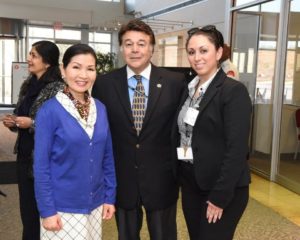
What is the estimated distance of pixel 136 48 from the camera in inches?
73.1

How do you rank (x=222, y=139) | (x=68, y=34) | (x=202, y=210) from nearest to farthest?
1. (x=222, y=139)
2. (x=202, y=210)
3. (x=68, y=34)

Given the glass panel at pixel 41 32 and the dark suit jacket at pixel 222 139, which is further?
the glass panel at pixel 41 32

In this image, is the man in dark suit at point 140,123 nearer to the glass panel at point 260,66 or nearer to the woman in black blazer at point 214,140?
the woman in black blazer at point 214,140

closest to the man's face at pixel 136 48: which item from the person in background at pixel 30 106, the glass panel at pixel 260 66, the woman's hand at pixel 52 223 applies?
the person in background at pixel 30 106

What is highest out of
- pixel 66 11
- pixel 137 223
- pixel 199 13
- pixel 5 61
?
pixel 66 11

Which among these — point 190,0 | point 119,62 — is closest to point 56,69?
point 190,0

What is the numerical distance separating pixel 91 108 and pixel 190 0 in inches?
312

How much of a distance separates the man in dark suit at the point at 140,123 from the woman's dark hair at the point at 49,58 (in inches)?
13.0

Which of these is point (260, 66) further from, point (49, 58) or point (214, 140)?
point (214, 140)

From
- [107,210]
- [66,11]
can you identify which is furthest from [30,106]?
[66,11]

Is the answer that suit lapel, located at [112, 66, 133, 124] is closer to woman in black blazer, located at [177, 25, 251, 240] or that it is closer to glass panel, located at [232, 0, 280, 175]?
woman in black blazer, located at [177, 25, 251, 240]

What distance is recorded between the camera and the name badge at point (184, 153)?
1.79 m

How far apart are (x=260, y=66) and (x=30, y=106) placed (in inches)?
164

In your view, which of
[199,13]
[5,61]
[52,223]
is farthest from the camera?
[5,61]
